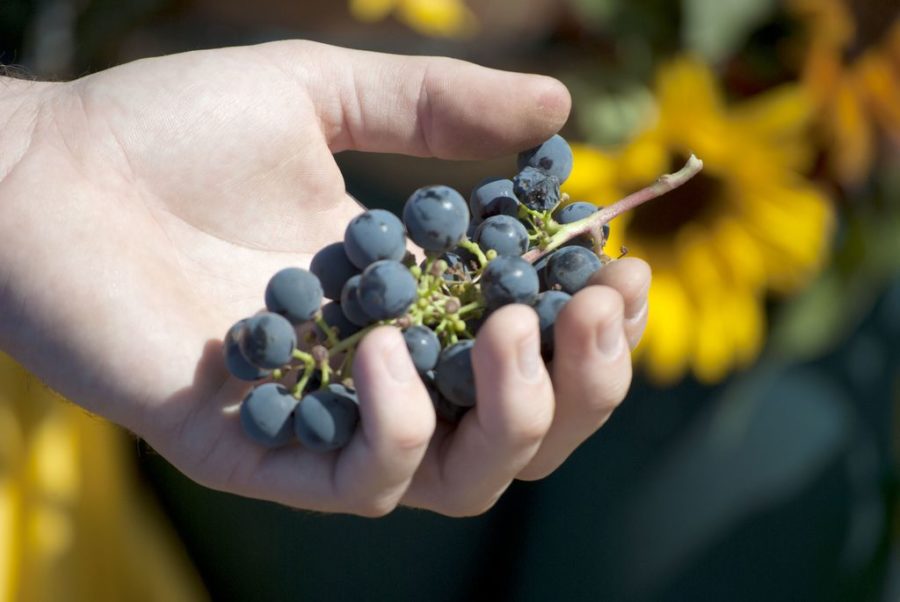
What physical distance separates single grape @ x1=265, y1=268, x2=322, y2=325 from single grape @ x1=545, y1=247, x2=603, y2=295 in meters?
0.22

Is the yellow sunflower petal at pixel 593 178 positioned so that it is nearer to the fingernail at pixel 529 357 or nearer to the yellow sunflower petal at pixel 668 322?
the yellow sunflower petal at pixel 668 322

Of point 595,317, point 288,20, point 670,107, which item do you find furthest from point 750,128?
point 288,20

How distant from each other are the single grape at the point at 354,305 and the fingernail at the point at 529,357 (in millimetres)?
137

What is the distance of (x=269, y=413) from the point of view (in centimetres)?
78

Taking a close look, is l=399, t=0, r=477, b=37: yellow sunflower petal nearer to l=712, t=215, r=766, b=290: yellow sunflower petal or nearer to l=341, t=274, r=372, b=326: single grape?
l=712, t=215, r=766, b=290: yellow sunflower petal

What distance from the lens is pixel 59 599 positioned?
146cm

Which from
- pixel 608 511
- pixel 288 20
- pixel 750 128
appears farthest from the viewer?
pixel 608 511

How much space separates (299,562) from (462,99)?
1044mm

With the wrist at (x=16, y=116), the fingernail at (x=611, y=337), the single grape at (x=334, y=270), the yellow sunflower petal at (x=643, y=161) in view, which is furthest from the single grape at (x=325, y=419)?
the yellow sunflower petal at (x=643, y=161)

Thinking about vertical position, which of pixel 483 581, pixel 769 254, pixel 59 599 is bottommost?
pixel 483 581

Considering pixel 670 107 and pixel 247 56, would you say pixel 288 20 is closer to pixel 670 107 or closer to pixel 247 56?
pixel 247 56

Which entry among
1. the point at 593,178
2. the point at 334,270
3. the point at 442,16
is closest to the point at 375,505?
the point at 334,270

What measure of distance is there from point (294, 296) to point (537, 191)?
0.25 meters

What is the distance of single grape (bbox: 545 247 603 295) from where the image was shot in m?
0.84
